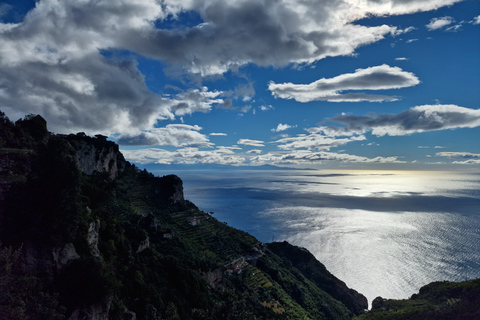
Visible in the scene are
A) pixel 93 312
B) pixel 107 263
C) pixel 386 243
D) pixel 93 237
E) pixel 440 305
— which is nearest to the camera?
pixel 93 312

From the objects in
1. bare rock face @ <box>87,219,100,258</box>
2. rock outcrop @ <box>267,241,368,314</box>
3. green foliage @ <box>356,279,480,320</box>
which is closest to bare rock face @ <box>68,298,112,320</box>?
bare rock face @ <box>87,219,100,258</box>

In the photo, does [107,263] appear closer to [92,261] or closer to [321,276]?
[92,261]

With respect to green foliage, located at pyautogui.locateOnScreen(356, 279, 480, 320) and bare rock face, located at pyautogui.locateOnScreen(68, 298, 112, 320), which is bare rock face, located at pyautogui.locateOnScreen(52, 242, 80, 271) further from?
green foliage, located at pyautogui.locateOnScreen(356, 279, 480, 320)

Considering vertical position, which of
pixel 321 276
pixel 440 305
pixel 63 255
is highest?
pixel 63 255

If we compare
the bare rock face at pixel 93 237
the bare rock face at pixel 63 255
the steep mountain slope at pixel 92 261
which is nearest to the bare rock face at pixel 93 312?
the steep mountain slope at pixel 92 261

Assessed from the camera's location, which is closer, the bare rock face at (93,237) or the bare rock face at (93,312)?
the bare rock face at (93,312)

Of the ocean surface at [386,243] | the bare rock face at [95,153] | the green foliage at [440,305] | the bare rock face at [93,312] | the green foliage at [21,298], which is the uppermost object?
the bare rock face at [95,153]

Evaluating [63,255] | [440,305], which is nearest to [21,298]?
[63,255]

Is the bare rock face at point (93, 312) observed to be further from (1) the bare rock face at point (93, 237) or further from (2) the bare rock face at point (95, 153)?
(2) the bare rock face at point (95, 153)

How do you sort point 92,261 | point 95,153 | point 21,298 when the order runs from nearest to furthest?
point 21,298 → point 92,261 → point 95,153

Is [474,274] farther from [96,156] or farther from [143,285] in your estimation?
[96,156]

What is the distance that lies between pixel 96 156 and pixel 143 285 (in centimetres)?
6800

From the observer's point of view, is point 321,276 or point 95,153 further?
point 321,276

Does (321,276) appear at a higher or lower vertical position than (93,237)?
lower
